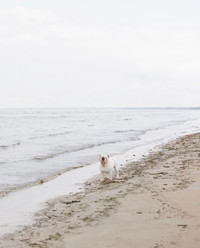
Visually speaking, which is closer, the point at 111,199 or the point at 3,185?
the point at 111,199

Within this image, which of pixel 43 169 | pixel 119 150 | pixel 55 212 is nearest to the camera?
pixel 55 212

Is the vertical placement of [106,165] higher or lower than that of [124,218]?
higher

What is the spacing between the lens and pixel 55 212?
609cm

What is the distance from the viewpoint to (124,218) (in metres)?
5.30

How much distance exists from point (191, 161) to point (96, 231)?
6.85 meters

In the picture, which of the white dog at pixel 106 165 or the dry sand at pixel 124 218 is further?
the white dog at pixel 106 165

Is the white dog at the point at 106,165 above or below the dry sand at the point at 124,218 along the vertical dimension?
above

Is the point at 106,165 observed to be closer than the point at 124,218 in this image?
No

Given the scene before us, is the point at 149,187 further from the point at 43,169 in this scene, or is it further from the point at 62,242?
the point at 43,169

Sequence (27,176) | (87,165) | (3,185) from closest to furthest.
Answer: (3,185), (27,176), (87,165)

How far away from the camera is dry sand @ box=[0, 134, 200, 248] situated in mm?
4316

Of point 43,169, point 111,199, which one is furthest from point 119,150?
point 111,199

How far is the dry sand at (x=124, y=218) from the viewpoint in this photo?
4316 millimetres

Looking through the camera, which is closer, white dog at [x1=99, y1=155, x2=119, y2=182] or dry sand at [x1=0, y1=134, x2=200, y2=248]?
dry sand at [x1=0, y1=134, x2=200, y2=248]
